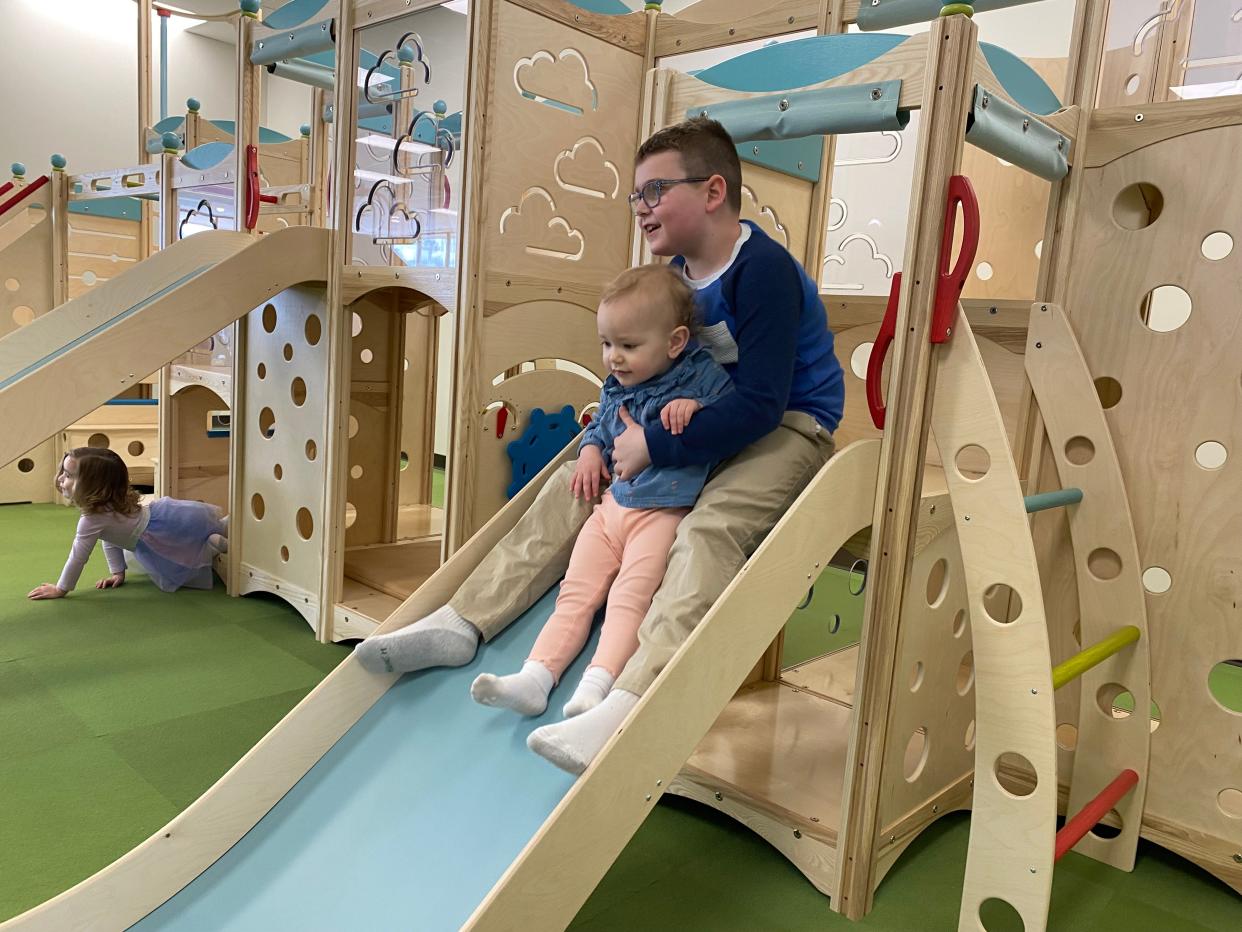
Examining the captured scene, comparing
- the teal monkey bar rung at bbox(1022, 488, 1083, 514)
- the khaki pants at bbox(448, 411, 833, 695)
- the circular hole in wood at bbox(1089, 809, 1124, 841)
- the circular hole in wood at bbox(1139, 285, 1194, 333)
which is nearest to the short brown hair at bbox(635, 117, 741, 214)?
the khaki pants at bbox(448, 411, 833, 695)

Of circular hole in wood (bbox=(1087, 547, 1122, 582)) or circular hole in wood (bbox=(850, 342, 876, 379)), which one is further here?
circular hole in wood (bbox=(850, 342, 876, 379))

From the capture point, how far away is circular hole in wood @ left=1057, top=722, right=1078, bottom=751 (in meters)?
2.38

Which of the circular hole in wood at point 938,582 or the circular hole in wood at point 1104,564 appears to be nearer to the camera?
the circular hole in wood at point 938,582

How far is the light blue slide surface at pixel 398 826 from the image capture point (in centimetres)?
152

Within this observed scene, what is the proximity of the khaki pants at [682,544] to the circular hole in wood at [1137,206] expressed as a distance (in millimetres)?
933

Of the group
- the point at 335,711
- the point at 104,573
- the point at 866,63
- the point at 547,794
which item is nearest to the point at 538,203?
the point at 866,63

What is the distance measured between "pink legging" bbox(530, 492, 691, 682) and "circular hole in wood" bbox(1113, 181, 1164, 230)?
127 cm

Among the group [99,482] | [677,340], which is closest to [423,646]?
[677,340]

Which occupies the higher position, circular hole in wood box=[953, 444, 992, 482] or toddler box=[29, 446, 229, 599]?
circular hole in wood box=[953, 444, 992, 482]

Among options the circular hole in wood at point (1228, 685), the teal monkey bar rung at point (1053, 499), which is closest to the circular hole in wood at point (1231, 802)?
the teal monkey bar rung at point (1053, 499)

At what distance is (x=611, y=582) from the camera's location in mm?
1869

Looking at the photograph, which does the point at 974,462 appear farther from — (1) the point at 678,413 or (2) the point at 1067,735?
(1) the point at 678,413

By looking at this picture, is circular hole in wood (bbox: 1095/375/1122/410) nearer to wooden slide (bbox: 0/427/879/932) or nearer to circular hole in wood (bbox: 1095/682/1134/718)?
circular hole in wood (bbox: 1095/682/1134/718)

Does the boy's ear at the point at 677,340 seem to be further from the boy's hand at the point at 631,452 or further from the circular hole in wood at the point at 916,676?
the circular hole in wood at the point at 916,676
